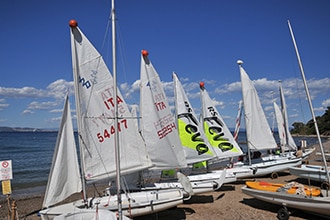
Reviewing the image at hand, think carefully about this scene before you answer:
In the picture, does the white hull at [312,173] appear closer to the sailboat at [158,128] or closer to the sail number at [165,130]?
the sailboat at [158,128]

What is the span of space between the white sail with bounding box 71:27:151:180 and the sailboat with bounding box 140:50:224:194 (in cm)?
161

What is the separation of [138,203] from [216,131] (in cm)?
729

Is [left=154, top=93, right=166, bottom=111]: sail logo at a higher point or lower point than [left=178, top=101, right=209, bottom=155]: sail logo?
higher

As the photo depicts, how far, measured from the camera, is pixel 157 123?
1026cm

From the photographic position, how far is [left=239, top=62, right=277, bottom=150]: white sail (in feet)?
51.7

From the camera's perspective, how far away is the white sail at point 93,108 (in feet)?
25.6

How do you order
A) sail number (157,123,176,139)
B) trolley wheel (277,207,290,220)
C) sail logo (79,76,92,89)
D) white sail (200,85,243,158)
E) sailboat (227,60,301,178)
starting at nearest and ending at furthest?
sail logo (79,76,92,89), trolley wheel (277,207,290,220), sail number (157,123,176,139), white sail (200,85,243,158), sailboat (227,60,301,178)

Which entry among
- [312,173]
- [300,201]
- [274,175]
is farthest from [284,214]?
[274,175]

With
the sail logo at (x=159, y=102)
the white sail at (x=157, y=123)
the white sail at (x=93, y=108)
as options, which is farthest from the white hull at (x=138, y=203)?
the sail logo at (x=159, y=102)

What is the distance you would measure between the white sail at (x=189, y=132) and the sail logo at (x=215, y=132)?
68.3 inches

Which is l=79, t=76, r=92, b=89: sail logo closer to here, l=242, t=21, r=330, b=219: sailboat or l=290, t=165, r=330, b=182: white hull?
l=242, t=21, r=330, b=219: sailboat

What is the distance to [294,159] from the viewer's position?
15.7 meters

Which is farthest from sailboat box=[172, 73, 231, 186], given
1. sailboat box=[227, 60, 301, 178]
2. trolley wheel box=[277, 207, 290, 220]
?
trolley wheel box=[277, 207, 290, 220]

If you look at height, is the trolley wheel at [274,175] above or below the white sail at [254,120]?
below
